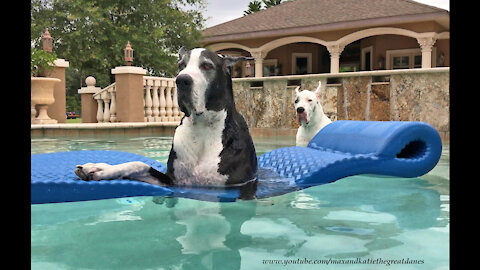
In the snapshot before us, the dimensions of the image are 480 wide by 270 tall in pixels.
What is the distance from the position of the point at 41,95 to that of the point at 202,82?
1230 centimetres

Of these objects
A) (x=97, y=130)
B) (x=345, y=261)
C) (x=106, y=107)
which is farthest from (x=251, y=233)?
(x=106, y=107)

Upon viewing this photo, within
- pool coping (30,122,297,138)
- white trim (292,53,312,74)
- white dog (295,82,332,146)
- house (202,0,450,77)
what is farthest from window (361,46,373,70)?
white dog (295,82,332,146)

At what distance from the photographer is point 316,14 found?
2397 centimetres

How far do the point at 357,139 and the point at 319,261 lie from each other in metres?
3.09

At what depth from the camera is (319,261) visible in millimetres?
2260

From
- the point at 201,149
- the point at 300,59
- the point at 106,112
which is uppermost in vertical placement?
the point at 300,59

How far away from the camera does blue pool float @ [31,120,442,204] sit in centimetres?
332

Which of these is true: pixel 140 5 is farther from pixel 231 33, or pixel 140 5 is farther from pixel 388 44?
pixel 388 44

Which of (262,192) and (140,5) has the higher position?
(140,5)

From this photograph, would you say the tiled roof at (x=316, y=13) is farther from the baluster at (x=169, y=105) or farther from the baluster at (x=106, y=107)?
the baluster at (x=106, y=107)

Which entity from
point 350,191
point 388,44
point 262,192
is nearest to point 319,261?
point 262,192

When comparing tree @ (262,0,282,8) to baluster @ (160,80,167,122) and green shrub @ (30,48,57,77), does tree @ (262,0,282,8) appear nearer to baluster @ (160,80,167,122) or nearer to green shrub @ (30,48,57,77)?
baluster @ (160,80,167,122)

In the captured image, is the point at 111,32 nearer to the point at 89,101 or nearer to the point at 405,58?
the point at 89,101
